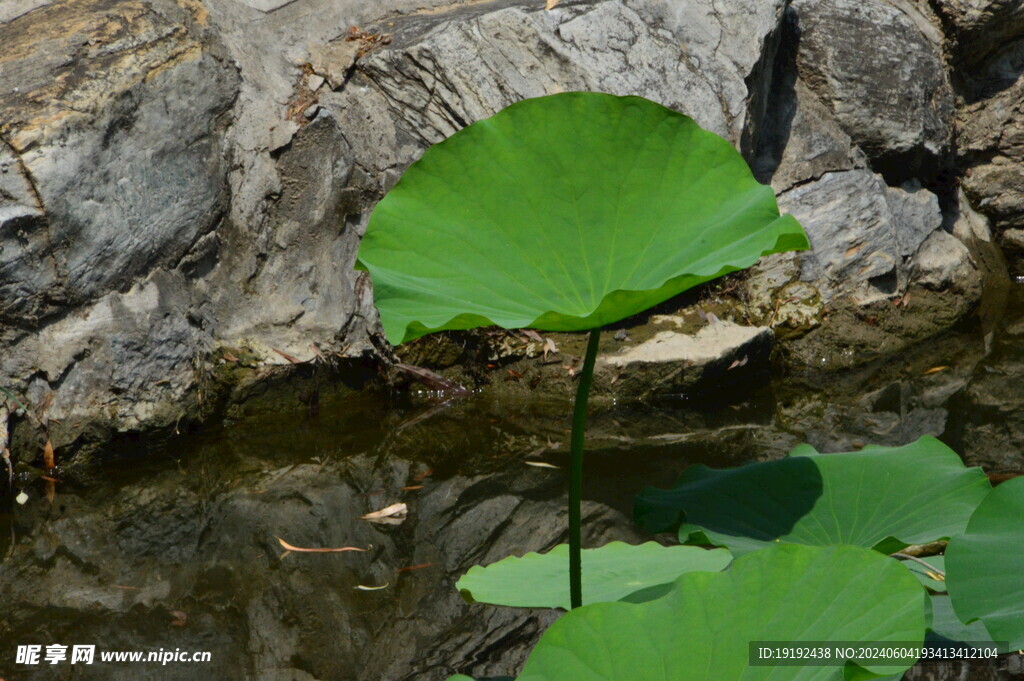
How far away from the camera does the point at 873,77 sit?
12.7 ft

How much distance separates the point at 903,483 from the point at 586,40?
7.99 feet

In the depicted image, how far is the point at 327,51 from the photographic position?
3.44 meters

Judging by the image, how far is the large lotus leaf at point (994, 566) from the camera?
0.91 metres

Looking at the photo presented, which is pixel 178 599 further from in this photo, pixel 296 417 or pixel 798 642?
pixel 798 642

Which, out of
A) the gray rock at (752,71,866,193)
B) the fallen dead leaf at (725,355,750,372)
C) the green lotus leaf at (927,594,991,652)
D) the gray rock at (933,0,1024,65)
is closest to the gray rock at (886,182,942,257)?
the gray rock at (752,71,866,193)

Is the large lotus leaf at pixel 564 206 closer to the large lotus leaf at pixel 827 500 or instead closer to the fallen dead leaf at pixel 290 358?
the large lotus leaf at pixel 827 500

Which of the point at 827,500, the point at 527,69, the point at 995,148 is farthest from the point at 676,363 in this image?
the point at 995,148

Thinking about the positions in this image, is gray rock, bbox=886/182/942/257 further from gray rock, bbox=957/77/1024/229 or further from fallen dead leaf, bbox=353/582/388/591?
fallen dead leaf, bbox=353/582/388/591

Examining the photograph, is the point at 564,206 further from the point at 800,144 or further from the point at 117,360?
the point at 800,144

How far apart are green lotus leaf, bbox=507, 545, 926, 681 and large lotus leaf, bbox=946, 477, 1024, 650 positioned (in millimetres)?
165

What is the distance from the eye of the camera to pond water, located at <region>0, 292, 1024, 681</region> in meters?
1.74

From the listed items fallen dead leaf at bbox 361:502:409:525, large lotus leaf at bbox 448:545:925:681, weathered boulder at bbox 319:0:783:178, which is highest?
weathered boulder at bbox 319:0:783:178

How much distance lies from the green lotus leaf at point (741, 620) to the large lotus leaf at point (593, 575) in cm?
20

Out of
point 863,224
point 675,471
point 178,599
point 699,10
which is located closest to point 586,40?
point 699,10
